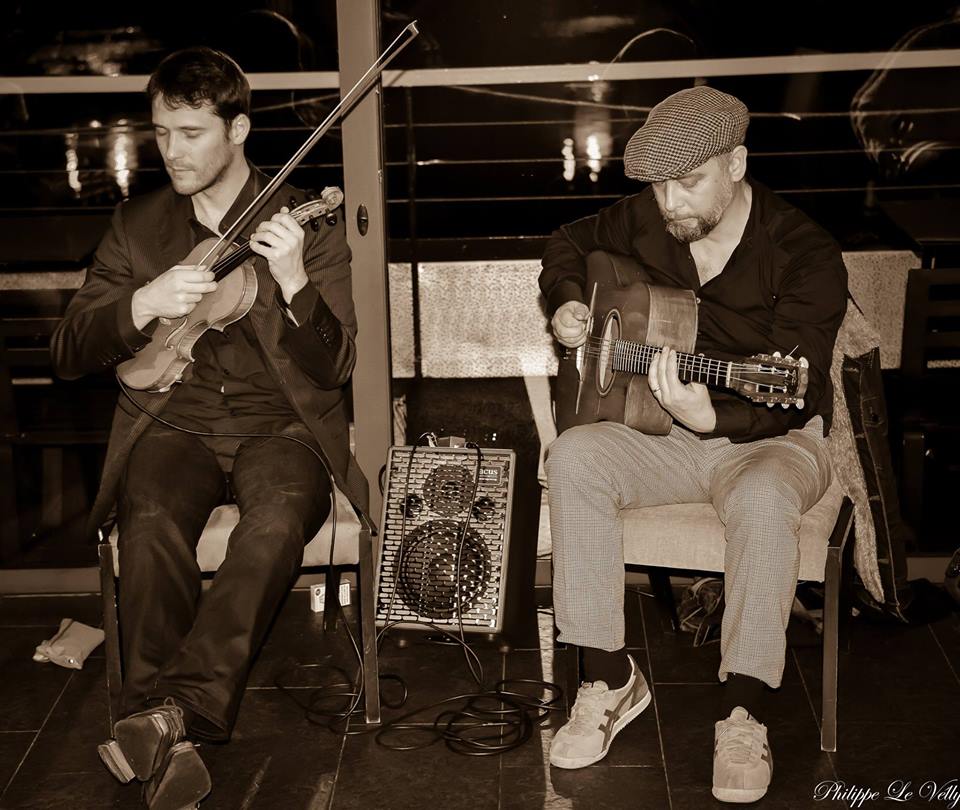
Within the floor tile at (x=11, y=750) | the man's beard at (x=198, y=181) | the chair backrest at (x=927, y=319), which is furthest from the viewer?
the chair backrest at (x=927, y=319)

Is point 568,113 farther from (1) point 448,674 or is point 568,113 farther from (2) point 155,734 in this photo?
(2) point 155,734

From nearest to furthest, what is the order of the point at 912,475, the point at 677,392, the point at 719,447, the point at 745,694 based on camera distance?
the point at 677,392 < the point at 745,694 < the point at 719,447 < the point at 912,475

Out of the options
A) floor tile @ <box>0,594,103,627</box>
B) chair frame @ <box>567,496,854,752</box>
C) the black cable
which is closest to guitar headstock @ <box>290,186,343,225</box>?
the black cable

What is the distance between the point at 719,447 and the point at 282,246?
3.51 feet

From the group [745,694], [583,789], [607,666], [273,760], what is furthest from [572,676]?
[273,760]

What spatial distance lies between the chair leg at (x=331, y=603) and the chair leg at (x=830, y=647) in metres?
1.19

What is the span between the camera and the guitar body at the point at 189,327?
2711mm

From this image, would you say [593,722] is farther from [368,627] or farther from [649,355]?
[649,355]

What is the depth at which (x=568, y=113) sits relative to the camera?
340 centimetres

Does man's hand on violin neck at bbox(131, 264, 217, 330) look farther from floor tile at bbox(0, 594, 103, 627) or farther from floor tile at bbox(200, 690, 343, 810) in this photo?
floor tile at bbox(0, 594, 103, 627)

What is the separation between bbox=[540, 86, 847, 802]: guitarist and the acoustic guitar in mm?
41

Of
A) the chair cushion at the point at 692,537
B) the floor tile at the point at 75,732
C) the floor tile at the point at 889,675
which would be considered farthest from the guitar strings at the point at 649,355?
the floor tile at the point at 75,732

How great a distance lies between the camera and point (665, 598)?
322cm

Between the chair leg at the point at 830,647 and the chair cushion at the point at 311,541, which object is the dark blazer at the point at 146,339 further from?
the chair leg at the point at 830,647
